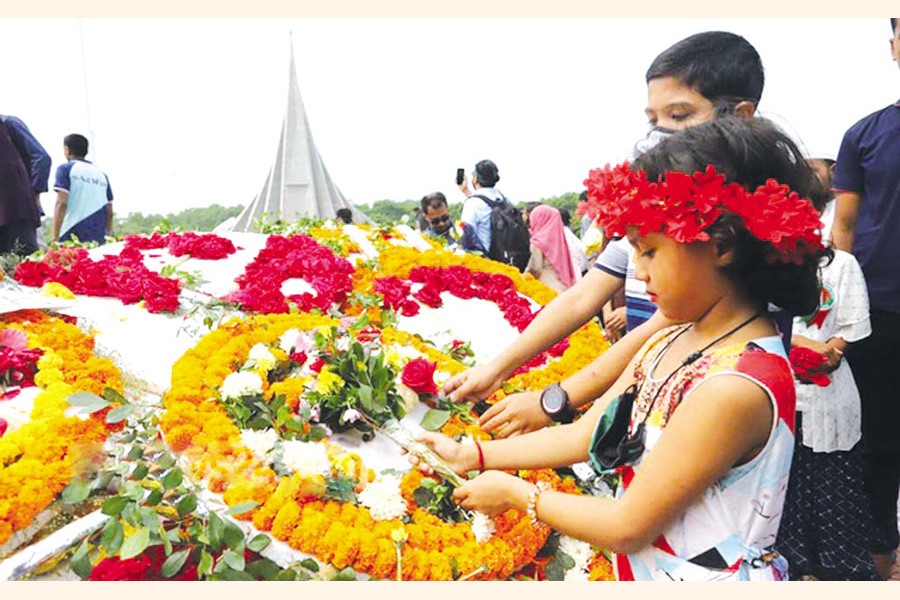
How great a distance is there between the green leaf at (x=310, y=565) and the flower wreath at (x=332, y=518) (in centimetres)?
3

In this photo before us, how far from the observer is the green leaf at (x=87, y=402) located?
6.86ft

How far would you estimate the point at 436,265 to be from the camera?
3973mm

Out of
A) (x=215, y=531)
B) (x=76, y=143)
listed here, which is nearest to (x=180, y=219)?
(x=76, y=143)

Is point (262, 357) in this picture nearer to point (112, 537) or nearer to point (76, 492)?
point (76, 492)

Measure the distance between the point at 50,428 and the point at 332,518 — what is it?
899 mm

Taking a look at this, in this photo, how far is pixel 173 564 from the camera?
64.1 inches

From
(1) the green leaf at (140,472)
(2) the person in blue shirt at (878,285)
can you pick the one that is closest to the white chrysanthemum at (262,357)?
(1) the green leaf at (140,472)

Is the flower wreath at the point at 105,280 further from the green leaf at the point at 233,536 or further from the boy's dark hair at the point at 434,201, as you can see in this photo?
the boy's dark hair at the point at 434,201

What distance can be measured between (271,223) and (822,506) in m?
4.10

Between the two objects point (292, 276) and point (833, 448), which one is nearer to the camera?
point (833, 448)

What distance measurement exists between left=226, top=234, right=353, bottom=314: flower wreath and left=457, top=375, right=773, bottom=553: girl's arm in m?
2.05

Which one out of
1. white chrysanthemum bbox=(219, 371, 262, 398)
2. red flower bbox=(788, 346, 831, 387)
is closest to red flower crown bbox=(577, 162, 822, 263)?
white chrysanthemum bbox=(219, 371, 262, 398)

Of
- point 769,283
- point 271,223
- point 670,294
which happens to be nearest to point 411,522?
point 670,294

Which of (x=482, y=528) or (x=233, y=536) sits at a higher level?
(x=233, y=536)
